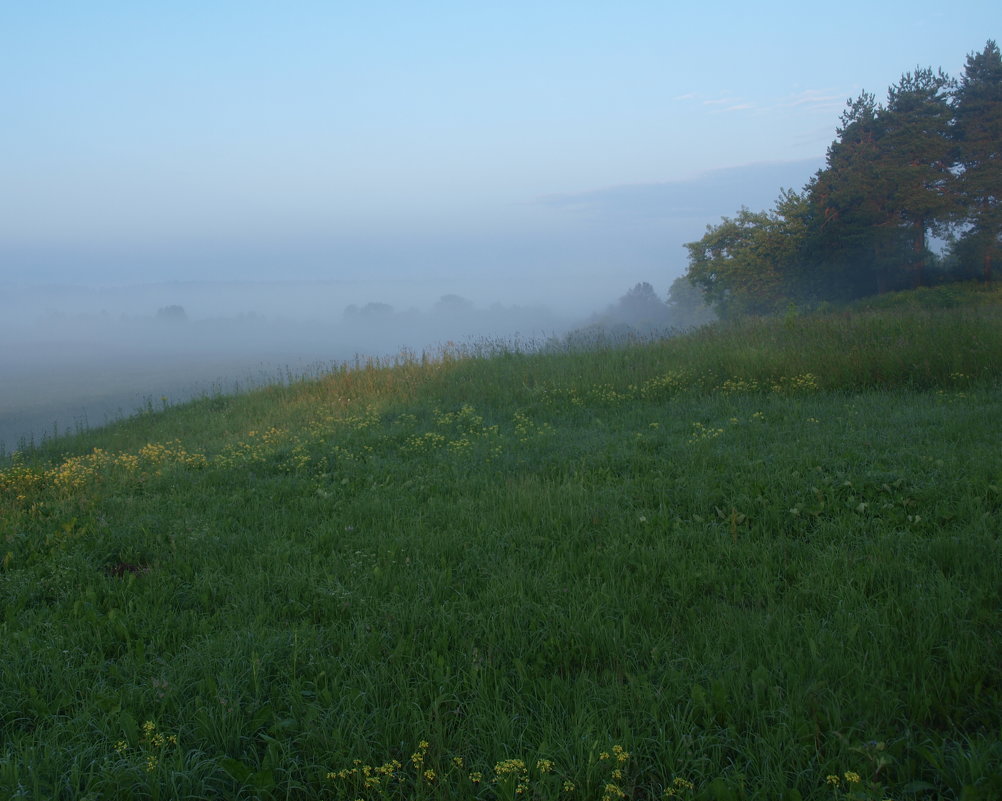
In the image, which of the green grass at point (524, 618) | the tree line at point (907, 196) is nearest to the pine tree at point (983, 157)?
the tree line at point (907, 196)

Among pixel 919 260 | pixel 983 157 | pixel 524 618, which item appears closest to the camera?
pixel 524 618

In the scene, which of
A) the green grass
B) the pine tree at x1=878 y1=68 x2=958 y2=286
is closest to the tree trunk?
the pine tree at x1=878 y1=68 x2=958 y2=286

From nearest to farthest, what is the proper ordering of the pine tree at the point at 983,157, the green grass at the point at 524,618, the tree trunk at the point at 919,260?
the green grass at the point at 524,618, the pine tree at the point at 983,157, the tree trunk at the point at 919,260

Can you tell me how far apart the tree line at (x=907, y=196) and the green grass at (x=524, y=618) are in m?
24.1

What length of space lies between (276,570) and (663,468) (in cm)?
330

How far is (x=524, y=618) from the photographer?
11.2ft

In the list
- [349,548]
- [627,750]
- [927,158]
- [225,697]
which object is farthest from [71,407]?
[927,158]

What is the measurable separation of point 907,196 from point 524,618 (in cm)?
3013

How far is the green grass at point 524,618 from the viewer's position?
2.41 m

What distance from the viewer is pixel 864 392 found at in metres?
8.80

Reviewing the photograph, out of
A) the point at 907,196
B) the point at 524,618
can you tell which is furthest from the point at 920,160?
the point at 524,618

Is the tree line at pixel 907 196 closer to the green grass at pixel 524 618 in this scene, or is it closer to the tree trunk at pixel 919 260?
the tree trunk at pixel 919 260

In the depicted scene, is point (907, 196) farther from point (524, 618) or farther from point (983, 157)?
point (524, 618)

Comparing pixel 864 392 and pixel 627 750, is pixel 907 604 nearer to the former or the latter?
pixel 627 750
